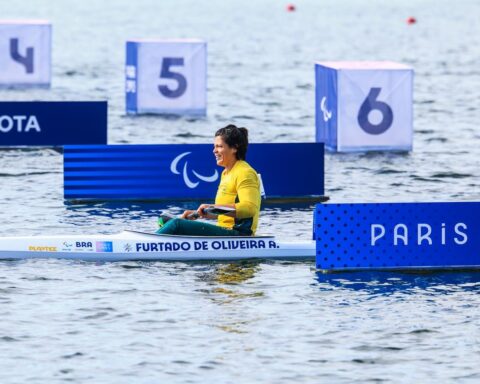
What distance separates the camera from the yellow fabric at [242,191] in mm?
19500

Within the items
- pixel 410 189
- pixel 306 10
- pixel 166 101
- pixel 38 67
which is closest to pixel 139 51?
pixel 166 101

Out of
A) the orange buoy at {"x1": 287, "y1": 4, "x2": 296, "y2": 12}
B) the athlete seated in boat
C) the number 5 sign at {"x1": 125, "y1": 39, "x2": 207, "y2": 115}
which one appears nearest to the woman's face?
the athlete seated in boat

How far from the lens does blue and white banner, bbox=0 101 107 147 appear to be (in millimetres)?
29188

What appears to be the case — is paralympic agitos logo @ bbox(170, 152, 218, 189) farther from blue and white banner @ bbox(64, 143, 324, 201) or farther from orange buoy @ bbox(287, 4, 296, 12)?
orange buoy @ bbox(287, 4, 296, 12)

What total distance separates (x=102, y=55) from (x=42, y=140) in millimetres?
32839

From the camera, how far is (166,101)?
36688 mm

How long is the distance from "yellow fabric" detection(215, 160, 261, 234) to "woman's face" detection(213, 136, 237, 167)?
0.08m

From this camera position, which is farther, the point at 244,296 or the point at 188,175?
the point at 188,175

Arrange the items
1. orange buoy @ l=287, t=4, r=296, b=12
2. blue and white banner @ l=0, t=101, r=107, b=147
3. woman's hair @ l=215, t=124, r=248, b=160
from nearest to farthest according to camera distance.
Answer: woman's hair @ l=215, t=124, r=248, b=160, blue and white banner @ l=0, t=101, r=107, b=147, orange buoy @ l=287, t=4, r=296, b=12

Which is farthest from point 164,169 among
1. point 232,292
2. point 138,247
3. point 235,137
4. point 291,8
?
point 291,8

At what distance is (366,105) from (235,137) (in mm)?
10825

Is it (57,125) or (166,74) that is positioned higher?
(166,74)

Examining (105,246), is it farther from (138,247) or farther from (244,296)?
(244,296)

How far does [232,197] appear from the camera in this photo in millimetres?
19750
